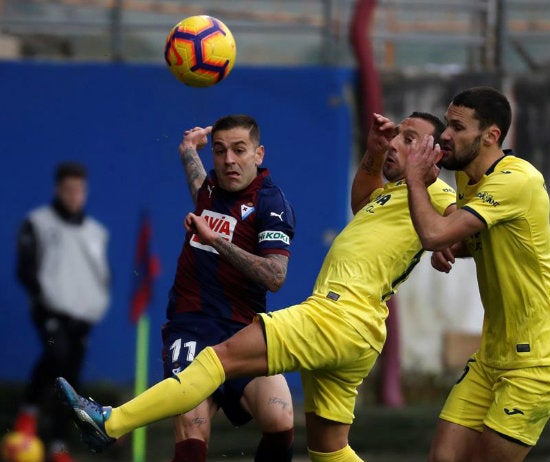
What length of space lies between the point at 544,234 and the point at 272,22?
21.8 ft

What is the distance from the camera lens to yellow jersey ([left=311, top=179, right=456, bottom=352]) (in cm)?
685

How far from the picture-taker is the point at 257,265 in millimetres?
6980

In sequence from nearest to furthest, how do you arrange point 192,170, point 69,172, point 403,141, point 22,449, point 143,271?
point 403,141 < point 192,170 < point 22,449 < point 69,172 < point 143,271

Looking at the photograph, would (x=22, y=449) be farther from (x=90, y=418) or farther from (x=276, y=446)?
(x=90, y=418)

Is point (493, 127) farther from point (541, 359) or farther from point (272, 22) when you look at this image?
point (272, 22)

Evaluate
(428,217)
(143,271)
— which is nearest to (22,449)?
(143,271)

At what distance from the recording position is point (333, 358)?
22.1 feet

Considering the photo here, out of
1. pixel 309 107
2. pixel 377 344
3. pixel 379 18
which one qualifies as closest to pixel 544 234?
pixel 377 344

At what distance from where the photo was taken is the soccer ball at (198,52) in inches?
309

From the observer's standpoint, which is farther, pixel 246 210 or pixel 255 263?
pixel 246 210

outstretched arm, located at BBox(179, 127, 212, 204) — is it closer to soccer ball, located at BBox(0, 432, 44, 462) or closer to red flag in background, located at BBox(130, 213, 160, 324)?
soccer ball, located at BBox(0, 432, 44, 462)

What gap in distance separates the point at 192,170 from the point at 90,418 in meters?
2.07

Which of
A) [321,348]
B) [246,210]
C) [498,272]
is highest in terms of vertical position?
[246,210]

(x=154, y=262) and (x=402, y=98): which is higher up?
(x=402, y=98)
